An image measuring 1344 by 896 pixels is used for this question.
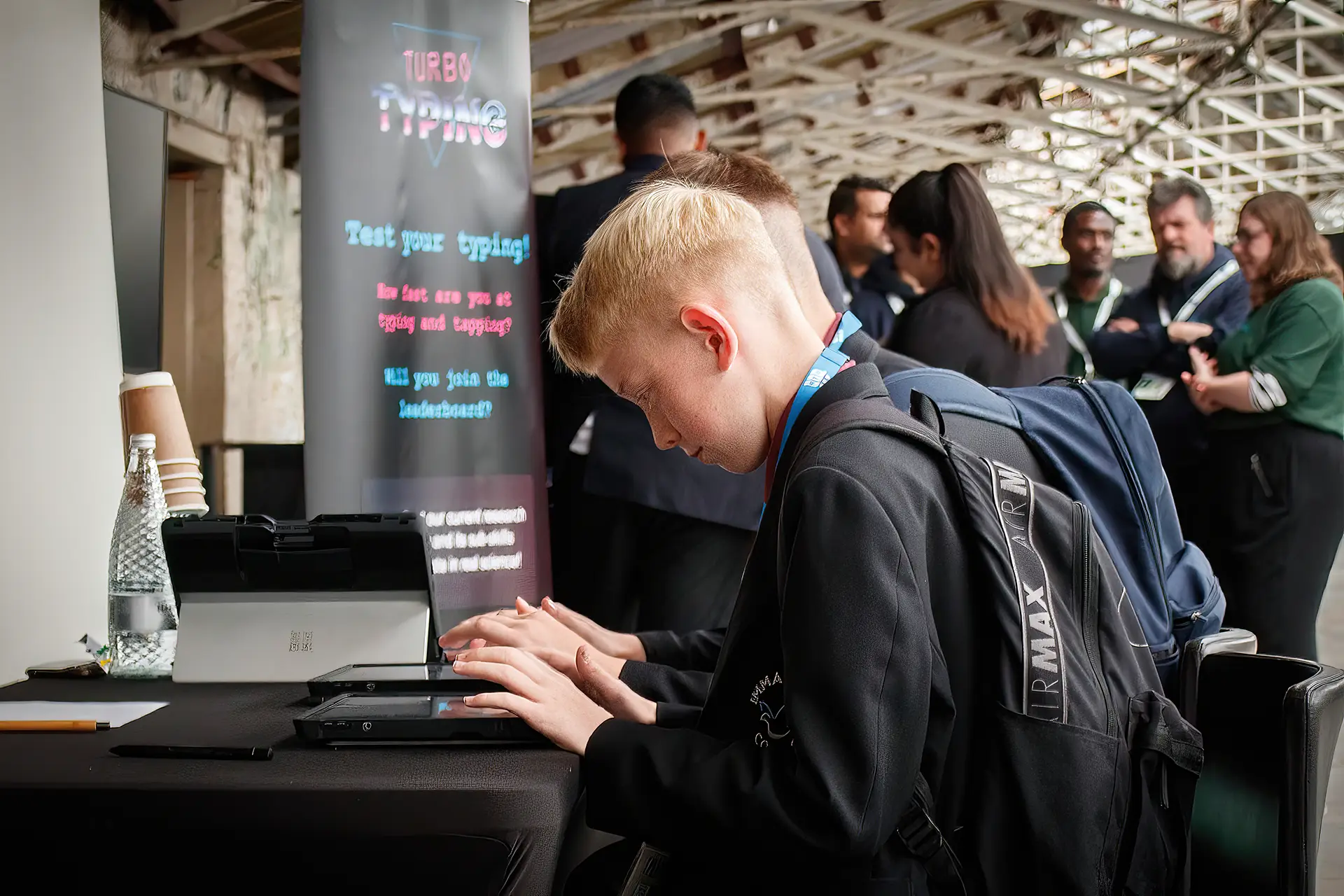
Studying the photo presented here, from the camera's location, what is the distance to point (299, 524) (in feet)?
4.10

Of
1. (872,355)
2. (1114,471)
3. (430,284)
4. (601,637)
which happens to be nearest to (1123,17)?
(430,284)

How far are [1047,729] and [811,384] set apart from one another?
0.39 m

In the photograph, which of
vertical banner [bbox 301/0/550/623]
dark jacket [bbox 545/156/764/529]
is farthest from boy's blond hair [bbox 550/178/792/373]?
vertical banner [bbox 301/0/550/623]

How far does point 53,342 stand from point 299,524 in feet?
3.62

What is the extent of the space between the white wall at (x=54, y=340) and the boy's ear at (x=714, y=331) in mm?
1398

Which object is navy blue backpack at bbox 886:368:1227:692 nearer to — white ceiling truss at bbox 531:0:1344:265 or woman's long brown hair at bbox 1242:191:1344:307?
woman's long brown hair at bbox 1242:191:1344:307

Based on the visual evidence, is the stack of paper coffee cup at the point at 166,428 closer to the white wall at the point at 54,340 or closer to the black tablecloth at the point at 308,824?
the white wall at the point at 54,340

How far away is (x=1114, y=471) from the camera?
58.0 inches

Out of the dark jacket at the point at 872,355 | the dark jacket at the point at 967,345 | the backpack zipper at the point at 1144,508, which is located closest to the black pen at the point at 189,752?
the dark jacket at the point at 872,355

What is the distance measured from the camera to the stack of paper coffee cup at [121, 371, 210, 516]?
5.16ft

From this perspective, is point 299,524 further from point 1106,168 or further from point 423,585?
point 1106,168

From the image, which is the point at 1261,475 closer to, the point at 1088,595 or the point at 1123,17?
the point at 1088,595

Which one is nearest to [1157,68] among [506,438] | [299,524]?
[506,438]

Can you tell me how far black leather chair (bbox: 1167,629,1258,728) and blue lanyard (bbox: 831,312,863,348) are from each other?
0.53m
